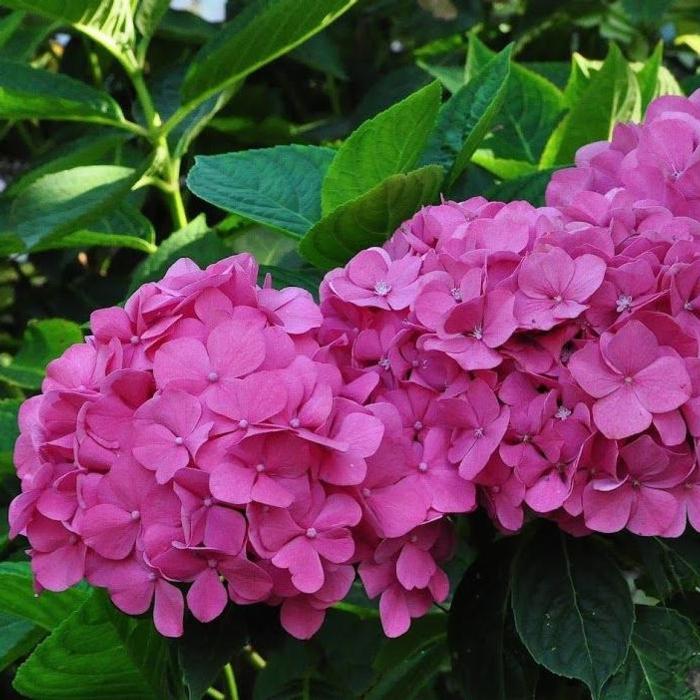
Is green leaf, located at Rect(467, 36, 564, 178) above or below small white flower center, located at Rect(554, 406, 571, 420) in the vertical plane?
below

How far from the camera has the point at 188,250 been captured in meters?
1.18

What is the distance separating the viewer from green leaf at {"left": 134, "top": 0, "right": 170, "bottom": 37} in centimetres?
128

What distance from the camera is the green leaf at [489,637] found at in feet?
2.79

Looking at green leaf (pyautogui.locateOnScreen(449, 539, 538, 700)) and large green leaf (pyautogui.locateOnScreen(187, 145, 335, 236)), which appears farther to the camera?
large green leaf (pyautogui.locateOnScreen(187, 145, 335, 236))

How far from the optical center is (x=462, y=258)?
786 mm

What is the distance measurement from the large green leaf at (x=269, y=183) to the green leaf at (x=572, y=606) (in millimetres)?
331

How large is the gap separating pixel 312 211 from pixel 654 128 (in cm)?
29

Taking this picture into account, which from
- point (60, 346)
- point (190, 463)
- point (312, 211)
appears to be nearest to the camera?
point (190, 463)

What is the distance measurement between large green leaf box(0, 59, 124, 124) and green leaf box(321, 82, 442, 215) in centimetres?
35

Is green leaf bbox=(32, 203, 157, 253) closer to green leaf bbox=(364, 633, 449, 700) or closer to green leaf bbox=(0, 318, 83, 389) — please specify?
green leaf bbox=(0, 318, 83, 389)

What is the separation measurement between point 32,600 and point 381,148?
437 mm

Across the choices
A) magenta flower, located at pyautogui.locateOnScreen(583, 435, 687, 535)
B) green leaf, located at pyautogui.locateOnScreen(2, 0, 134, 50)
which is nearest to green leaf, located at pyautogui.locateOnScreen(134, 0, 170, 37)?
green leaf, located at pyautogui.locateOnScreen(2, 0, 134, 50)

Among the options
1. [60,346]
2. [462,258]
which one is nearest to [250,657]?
[60,346]

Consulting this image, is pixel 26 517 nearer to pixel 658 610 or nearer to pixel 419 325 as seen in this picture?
pixel 419 325
